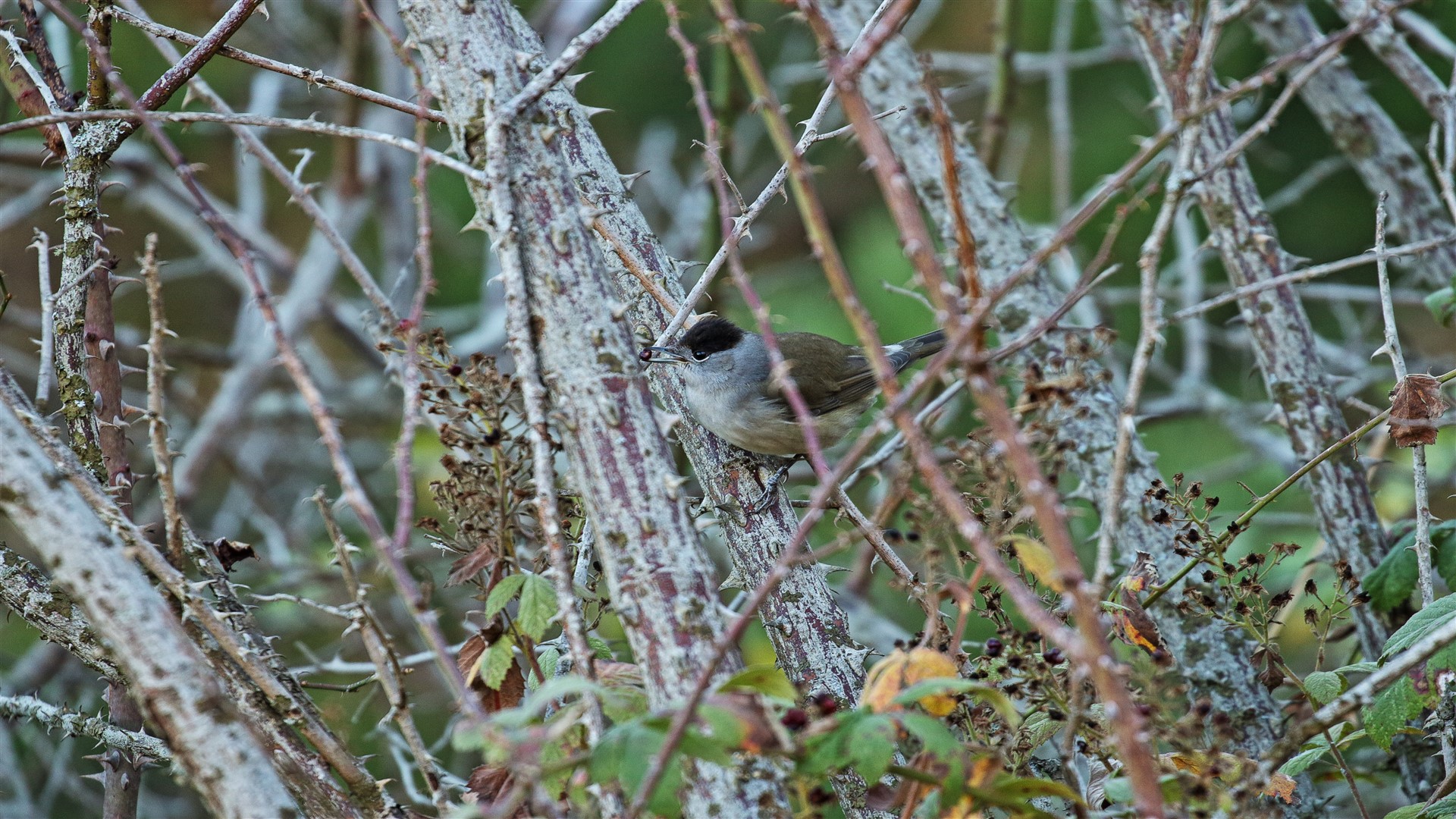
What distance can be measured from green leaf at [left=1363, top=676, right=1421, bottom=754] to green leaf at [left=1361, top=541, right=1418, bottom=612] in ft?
2.29

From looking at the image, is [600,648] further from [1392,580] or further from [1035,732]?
[1392,580]

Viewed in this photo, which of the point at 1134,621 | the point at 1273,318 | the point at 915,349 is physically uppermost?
the point at 915,349

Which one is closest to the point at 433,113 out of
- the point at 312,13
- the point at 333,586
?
the point at 333,586

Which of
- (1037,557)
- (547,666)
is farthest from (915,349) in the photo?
(1037,557)

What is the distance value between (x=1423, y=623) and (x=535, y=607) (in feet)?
5.78

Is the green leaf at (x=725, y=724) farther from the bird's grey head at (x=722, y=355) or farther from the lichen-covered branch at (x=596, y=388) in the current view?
the bird's grey head at (x=722, y=355)

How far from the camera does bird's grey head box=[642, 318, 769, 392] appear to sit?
423cm

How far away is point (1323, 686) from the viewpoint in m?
2.32

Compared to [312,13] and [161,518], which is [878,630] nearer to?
[161,518]

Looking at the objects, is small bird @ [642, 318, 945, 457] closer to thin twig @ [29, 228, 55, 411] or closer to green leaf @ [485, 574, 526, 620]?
green leaf @ [485, 574, 526, 620]

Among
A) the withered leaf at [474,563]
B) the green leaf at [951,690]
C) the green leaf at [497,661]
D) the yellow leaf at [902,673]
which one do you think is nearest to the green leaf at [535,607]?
the green leaf at [497,661]

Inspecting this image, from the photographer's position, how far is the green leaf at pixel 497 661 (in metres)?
2.15

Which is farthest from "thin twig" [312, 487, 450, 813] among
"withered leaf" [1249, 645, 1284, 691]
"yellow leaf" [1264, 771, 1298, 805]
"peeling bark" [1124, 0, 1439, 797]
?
"peeling bark" [1124, 0, 1439, 797]

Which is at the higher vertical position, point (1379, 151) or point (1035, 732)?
point (1379, 151)
